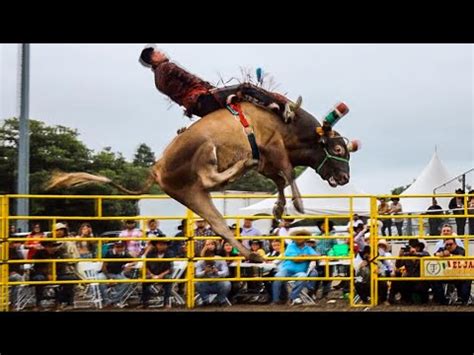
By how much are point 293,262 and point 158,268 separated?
1.45 meters

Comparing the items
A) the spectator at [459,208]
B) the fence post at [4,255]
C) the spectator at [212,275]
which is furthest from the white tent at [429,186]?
the fence post at [4,255]

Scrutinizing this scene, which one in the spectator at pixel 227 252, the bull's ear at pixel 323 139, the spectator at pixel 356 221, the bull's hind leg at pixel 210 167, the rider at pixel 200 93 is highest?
the rider at pixel 200 93

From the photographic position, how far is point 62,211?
37.0 feet

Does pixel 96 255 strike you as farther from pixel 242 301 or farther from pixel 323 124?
pixel 323 124

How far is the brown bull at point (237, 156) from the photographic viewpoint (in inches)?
300

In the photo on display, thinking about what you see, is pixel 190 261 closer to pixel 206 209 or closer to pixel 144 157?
pixel 144 157

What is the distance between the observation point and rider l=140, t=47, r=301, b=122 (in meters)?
7.71

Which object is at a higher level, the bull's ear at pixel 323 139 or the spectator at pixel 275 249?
the bull's ear at pixel 323 139

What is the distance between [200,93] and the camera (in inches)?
305

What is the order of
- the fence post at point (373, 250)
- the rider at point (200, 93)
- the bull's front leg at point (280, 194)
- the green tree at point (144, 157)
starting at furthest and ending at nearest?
the fence post at point (373, 250)
the green tree at point (144, 157)
the bull's front leg at point (280, 194)
the rider at point (200, 93)

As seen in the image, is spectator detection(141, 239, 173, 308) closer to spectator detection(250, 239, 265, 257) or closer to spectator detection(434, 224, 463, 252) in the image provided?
spectator detection(250, 239, 265, 257)

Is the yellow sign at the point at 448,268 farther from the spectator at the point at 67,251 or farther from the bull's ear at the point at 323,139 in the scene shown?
the spectator at the point at 67,251

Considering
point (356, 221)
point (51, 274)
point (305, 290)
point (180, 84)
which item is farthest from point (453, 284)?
point (51, 274)

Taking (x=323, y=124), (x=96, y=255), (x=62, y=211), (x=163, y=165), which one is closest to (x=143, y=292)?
(x=96, y=255)
